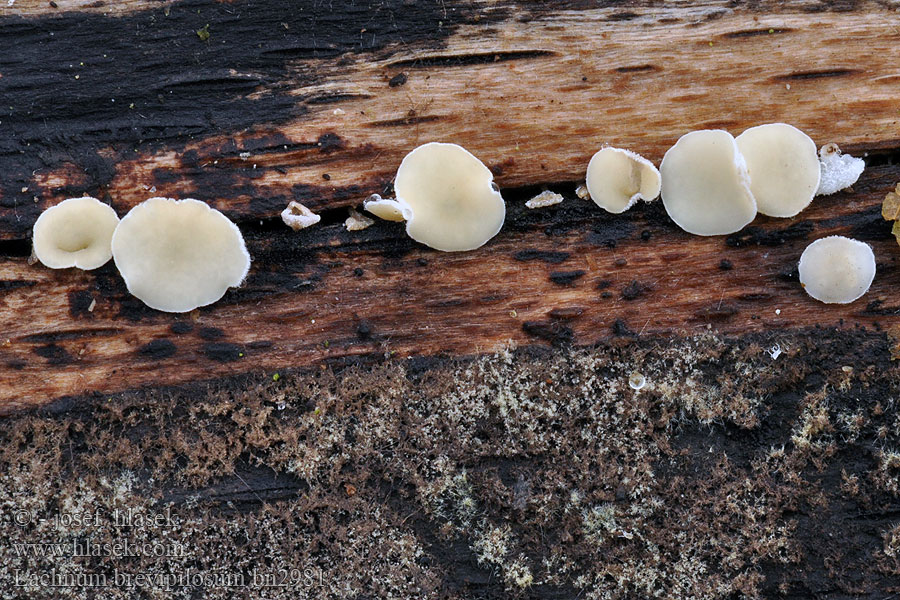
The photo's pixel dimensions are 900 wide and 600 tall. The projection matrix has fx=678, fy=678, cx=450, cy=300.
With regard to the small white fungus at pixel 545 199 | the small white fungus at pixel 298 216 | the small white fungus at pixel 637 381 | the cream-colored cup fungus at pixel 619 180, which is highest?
the cream-colored cup fungus at pixel 619 180

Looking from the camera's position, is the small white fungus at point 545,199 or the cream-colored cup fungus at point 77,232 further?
the small white fungus at point 545,199

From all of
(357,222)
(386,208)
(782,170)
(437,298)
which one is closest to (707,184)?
(782,170)

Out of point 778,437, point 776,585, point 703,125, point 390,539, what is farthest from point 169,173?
point 776,585

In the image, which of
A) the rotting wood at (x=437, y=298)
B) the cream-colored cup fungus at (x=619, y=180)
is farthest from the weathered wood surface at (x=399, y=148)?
the cream-colored cup fungus at (x=619, y=180)

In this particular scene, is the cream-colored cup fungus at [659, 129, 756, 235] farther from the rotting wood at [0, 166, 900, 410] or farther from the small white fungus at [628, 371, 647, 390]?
the small white fungus at [628, 371, 647, 390]

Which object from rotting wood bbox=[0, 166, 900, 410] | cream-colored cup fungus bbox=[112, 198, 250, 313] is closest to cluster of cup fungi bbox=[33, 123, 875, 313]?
cream-colored cup fungus bbox=[112, 198, 250, 313]

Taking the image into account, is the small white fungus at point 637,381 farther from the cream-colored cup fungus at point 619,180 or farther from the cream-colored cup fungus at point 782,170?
the cream-colored cup fungus at point 782,170

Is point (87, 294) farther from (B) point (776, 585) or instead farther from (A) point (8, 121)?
(B) point (776, 585)
